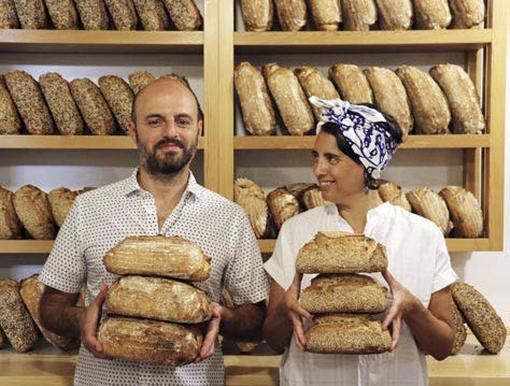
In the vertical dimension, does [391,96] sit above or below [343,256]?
above

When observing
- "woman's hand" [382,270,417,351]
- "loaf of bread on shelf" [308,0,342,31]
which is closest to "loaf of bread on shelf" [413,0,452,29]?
"loaf of bread on shelf" [308,0,342,31]

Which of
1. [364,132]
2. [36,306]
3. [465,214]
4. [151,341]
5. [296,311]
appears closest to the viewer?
[151,341]

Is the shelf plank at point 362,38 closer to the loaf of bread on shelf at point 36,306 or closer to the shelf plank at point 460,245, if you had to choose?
the shelf plank at point 460,245

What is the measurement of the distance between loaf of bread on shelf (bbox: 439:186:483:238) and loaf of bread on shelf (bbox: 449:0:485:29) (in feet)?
1.89

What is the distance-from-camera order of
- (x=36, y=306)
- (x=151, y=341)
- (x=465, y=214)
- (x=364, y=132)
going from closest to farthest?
(x=151, y=341) < (x=364, y=132) < (x=36, y=306) < (x=465, y=214)

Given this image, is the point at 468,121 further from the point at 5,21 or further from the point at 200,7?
the point at 5,21

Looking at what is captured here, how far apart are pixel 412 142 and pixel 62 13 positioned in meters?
1.26

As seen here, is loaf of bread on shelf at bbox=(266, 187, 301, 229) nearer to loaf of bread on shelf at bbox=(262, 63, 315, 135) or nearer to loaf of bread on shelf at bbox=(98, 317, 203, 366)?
loaf of bread on shelf at bbox=(262, 63, 315, 135)

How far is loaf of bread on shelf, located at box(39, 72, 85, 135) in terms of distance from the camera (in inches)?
103

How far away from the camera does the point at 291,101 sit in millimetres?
2594

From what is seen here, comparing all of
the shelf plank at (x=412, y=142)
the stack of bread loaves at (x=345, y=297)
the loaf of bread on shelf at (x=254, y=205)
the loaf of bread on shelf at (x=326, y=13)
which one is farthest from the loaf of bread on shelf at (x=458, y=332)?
the loaf of bread on shelf at (x=326, y=13)

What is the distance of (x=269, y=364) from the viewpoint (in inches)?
97.0

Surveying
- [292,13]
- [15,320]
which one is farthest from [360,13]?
[15,320]

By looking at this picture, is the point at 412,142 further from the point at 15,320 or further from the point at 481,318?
the point at 15,320
